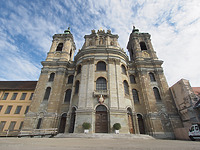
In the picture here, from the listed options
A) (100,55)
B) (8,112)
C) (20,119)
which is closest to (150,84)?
(100,55)

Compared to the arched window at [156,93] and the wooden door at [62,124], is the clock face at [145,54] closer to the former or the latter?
the arched window at [156,93]

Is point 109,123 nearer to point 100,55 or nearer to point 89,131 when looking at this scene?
point 89,131

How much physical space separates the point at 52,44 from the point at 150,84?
2516cm

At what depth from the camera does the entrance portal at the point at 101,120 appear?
590 inches

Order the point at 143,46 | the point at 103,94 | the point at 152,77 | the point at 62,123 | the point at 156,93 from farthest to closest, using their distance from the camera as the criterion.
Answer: the point at 143,46 → the point at 152,77 → the point at 156,93 → the point at 62,123 → the point at 103,94

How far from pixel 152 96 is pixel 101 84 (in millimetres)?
9736

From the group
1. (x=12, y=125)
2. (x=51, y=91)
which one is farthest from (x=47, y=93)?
(x=12, y=125)

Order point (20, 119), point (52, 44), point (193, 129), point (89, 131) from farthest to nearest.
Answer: point (52, 44) < point (20, 119) < point (89, 131) < point (193, 129)

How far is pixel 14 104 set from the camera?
2475cm

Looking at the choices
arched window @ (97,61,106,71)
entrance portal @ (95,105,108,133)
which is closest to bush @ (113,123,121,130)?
entrance portal @ (95,105,108,133)

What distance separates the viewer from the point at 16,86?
1085 inches

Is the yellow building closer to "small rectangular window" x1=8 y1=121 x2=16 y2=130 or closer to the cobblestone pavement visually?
"small rectangular window" x1=8 y1=121 x2=16 y2=130

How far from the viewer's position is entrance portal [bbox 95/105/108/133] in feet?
49.2

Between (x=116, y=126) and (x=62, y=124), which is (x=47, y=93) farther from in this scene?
(x=116, y=126)
